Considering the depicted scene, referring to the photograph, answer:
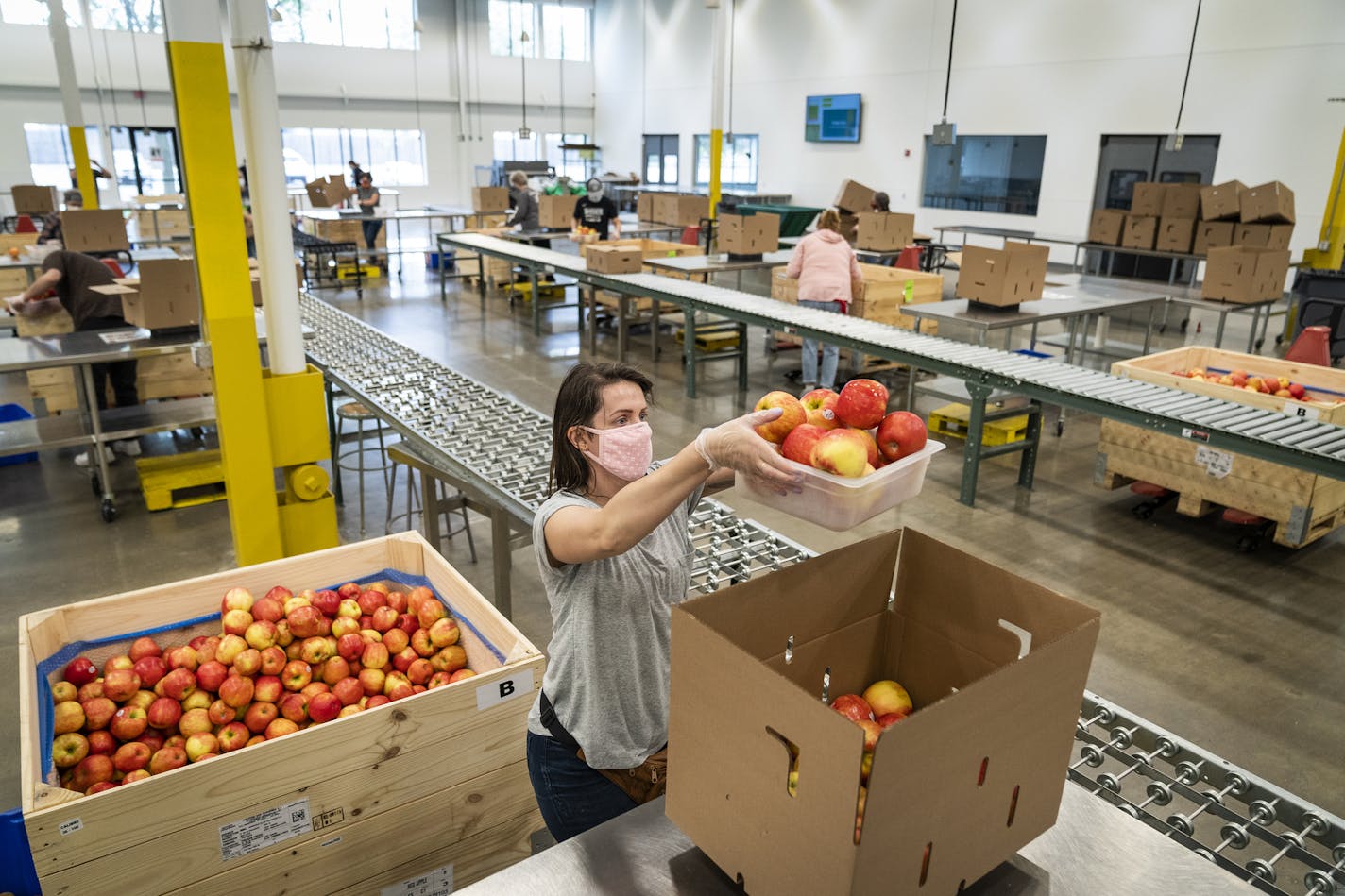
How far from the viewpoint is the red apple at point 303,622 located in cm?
270

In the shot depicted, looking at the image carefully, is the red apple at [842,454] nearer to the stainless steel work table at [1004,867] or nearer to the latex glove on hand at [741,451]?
the latex glove on hand at [741,451]

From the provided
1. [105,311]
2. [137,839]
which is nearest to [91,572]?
[105,311]

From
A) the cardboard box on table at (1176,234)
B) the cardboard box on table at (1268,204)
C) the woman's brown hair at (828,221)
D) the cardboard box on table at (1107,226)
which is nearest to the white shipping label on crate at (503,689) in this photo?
the woman's brown hair at (828,221)

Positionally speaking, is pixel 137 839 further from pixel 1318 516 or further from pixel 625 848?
pixel 1318 516

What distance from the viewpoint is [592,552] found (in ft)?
4.96

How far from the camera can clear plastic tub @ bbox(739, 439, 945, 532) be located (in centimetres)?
148

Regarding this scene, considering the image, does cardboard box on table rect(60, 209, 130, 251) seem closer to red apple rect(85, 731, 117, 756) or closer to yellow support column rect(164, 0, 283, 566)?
yellow support column rect(164, 0, 283, 566)

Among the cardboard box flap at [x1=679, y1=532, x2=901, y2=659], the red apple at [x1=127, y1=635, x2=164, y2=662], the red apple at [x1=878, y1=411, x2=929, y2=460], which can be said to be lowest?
the red apple at [x1=127, y1=635, x2=164, y2=662]

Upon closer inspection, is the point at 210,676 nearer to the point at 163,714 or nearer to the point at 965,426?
the point at 163,714

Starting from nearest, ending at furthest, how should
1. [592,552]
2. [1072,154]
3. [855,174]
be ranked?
[592,552] < [1072,154] < [855,174]

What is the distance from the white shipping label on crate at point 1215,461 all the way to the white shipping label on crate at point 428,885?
15.3 feet

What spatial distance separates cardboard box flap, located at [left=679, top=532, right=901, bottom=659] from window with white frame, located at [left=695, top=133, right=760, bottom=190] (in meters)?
19.7

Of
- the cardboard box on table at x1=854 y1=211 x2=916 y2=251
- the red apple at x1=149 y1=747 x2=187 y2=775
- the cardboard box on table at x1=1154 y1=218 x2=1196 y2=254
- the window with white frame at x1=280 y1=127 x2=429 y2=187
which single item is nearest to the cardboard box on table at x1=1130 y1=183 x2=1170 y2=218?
the cardboard box on table at x1=1154 y1=218 x2=1196 y2=254

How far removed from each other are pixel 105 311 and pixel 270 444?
3844 mm
